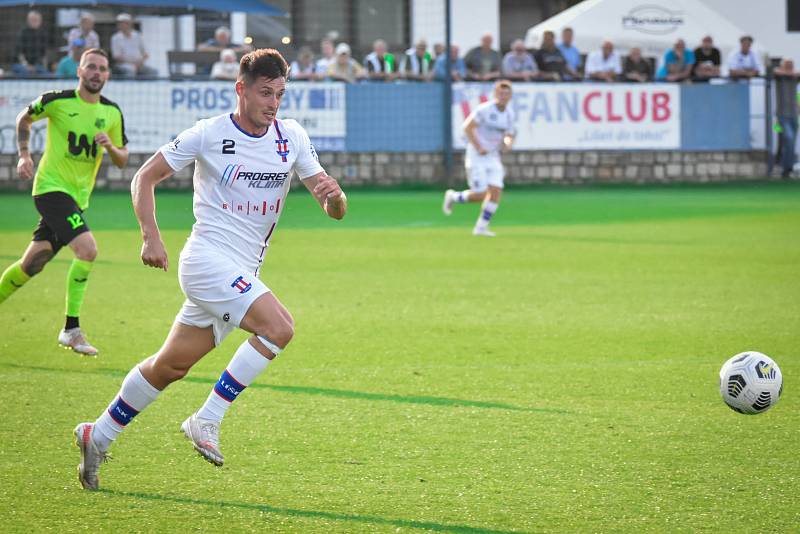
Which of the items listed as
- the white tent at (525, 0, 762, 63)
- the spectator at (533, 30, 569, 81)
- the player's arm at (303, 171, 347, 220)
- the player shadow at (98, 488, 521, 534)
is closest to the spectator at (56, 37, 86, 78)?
the spectator at (533, 30, 569, 81)

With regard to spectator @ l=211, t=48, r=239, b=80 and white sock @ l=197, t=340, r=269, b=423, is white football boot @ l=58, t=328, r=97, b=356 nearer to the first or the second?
white sock @ l=197, t=340, r=269, b=423

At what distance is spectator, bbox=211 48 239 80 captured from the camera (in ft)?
86.8

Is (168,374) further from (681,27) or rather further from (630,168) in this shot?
(681,27)

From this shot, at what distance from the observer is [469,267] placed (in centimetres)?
1480

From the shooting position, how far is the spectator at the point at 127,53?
26719 millimetres

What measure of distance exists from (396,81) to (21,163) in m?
18.3

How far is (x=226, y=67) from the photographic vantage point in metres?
26.7

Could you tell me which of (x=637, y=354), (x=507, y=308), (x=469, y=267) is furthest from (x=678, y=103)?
(x=637, y=354)

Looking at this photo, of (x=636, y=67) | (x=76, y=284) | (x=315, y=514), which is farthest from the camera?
(x=636, y=67)

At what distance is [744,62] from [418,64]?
7.97m

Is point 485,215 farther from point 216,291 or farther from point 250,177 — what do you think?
point 216,291

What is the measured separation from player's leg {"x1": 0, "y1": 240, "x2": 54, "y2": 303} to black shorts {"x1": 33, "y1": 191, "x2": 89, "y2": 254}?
0.06 meters

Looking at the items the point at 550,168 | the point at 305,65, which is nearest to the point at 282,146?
the point at 305,65

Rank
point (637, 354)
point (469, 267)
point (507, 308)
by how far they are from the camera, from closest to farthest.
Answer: point (637, 354)
point (507, 308)
point (469, 267)
